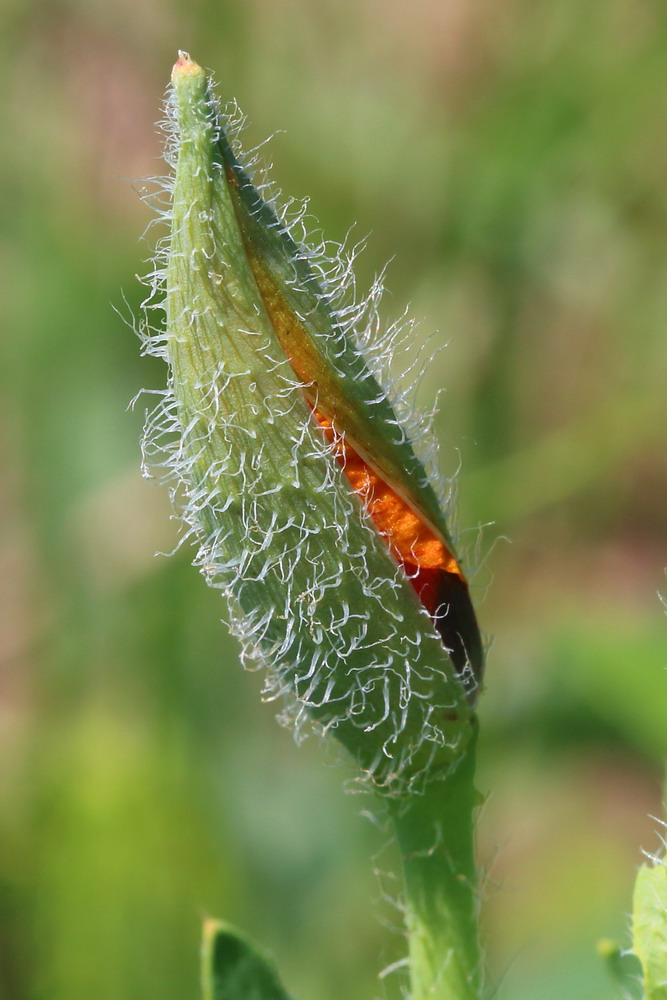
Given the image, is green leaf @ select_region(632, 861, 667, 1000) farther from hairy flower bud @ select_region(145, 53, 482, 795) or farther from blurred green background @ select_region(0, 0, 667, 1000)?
blurred green background @ select_region(0, 0, 667, 1000)

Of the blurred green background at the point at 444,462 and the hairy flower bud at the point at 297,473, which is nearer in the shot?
the hairy flower bud at the point at 297,473

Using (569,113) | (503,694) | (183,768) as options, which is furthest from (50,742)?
(569,113)

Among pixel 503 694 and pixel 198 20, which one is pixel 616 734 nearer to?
pixel 503 694

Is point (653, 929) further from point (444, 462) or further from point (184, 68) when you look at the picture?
point (444, 462)

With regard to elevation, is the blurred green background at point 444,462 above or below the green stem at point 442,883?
above

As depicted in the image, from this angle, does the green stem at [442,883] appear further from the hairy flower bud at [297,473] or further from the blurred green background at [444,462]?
the blurred green background at [444,462]

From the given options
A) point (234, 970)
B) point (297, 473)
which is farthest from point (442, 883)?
point (297, 473)

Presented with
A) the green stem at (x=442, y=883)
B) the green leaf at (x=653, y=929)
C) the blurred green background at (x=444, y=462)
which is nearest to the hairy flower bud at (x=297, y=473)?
the green stem at (x=442, y=883)
